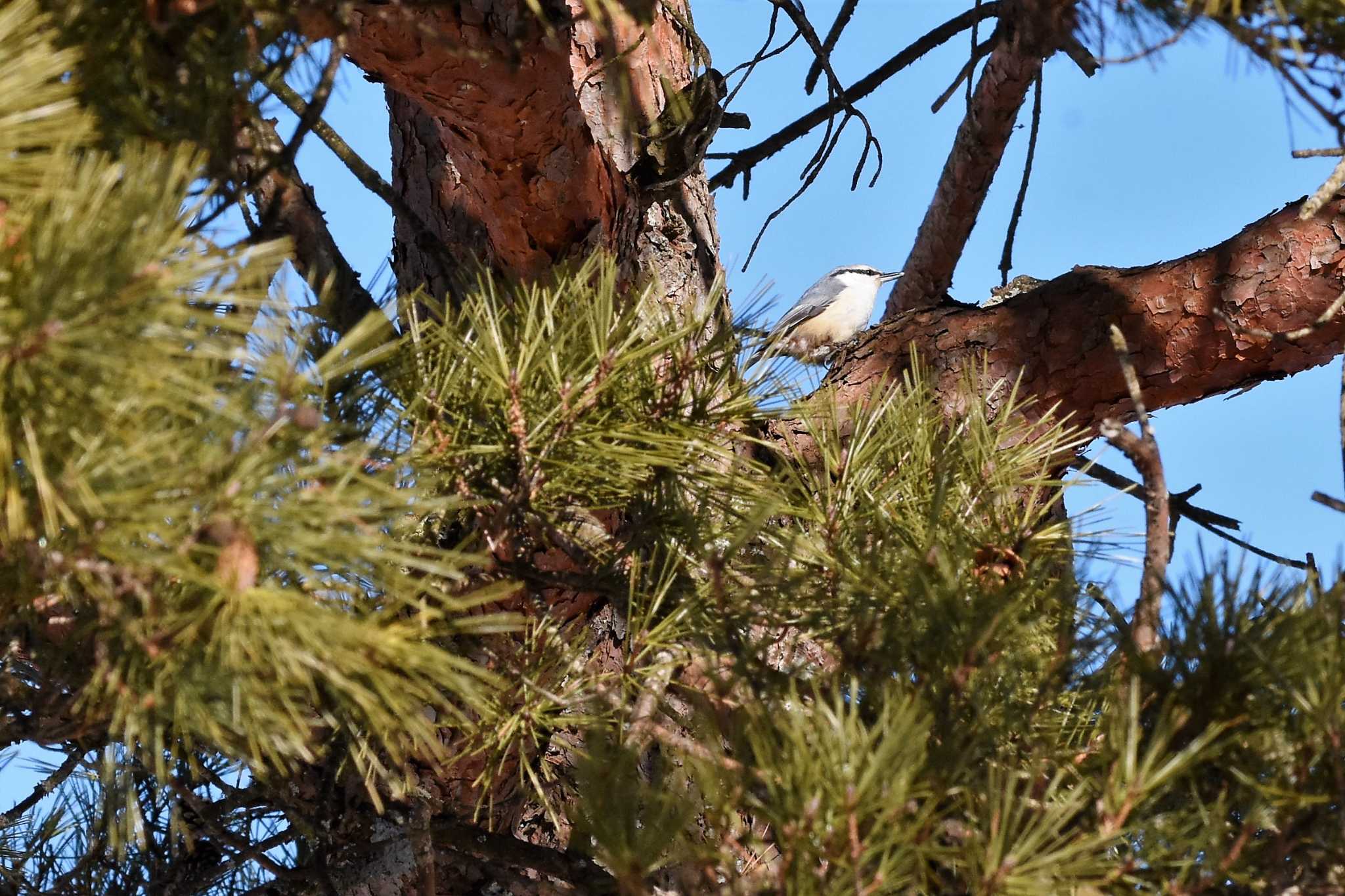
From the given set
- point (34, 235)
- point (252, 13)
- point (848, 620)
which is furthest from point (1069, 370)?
point (34, 235)

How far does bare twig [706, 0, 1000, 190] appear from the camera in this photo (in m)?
2.36

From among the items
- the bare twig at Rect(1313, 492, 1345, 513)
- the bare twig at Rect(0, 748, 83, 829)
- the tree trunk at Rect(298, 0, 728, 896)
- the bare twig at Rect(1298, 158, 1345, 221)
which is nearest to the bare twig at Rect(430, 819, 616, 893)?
the tree trunk at Rect(298, 0, 728, 896)

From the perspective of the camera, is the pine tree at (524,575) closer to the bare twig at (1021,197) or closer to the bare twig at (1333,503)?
the bare twig at (1333,503)

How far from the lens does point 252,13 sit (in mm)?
729

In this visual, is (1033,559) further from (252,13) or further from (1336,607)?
(252,13)

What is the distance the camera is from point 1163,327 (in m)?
1.80

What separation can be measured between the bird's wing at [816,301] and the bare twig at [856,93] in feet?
3.01

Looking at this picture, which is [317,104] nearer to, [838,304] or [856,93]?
[856,93]

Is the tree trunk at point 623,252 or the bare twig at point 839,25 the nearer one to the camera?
the tree trunk at point 623,252

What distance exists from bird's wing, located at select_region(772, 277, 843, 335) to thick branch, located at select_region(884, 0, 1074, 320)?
1.03 m

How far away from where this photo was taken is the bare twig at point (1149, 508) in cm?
82

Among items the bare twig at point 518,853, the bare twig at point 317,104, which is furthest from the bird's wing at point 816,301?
the bare twig at point 317,104

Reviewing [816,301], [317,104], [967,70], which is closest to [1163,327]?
[967,70]

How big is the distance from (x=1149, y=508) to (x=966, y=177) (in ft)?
5.23
